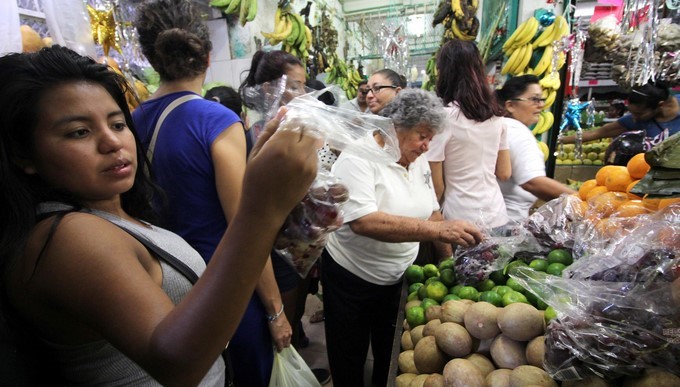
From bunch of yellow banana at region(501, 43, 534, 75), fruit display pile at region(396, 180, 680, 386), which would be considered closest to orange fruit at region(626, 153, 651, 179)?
fruit display pile at region(396, 180, 680, 386)

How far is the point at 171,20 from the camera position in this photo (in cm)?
127

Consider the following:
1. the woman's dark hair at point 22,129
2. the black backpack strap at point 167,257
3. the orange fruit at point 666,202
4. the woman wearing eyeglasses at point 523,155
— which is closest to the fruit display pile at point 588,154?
the woman wearing eyeglasses at point 523,155

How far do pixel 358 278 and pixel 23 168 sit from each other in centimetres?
149

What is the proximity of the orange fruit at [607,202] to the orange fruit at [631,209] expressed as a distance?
0.04 metres

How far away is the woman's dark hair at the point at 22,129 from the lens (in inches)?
25.3

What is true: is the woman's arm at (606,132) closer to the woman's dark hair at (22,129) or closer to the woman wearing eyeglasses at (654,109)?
the woman wearing eyeglasses at (654,109)

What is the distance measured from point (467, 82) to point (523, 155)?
0.66m

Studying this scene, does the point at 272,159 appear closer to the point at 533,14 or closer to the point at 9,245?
the point at 9,245

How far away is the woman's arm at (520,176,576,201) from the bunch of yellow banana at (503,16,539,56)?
160cm

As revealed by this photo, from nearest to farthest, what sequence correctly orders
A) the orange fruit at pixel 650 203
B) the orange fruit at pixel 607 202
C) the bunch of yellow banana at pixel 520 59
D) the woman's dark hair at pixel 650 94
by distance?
the orange fruit at pixel 650 203 → the orange fruit at pixel 607 202 → the woman's dark hair at pixel 650 94 → the bunch of yellow banana at pixel 520 59

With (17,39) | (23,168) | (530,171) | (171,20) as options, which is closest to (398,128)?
(171,20)

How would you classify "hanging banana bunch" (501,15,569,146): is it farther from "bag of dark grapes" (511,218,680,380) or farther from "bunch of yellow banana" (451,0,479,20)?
"bag of dark grapes" (511,218,680,380)

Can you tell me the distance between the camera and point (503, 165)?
236 centimetres

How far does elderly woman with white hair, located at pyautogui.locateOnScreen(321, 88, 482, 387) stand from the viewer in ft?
5.17
